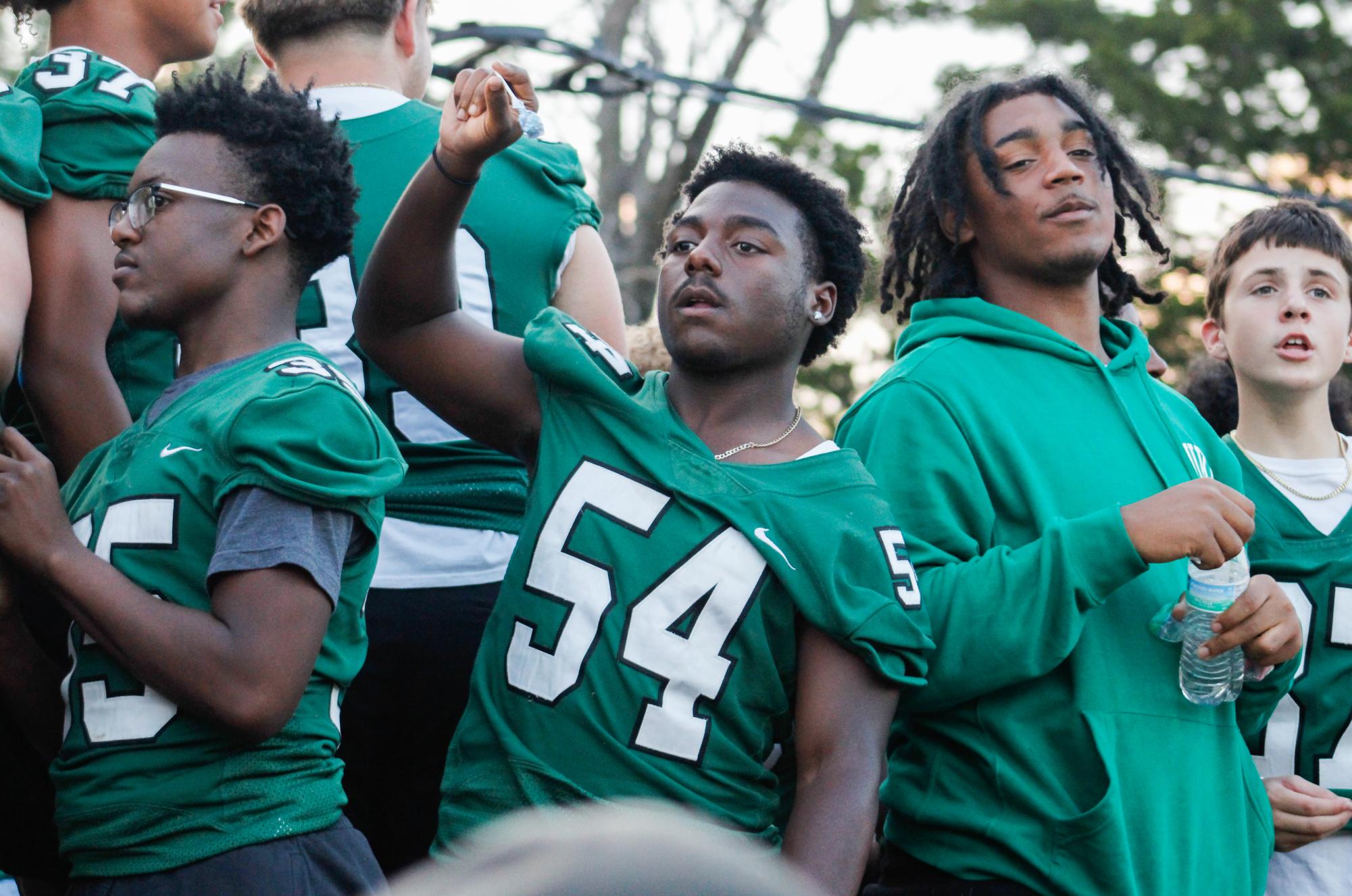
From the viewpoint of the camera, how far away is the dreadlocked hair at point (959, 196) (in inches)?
138

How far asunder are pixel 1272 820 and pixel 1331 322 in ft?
4.67

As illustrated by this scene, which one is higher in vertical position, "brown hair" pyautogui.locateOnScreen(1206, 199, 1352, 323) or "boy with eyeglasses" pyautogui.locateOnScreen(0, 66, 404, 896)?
"brown hair" pyautogui.locateOnScreen(1206, 199, 1352, 323)

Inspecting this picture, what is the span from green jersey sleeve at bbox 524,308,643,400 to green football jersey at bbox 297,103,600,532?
0.23m

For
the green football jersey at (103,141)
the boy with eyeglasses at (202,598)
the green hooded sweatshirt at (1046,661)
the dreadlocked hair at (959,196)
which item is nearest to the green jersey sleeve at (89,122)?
the green football jersey at (103,141)

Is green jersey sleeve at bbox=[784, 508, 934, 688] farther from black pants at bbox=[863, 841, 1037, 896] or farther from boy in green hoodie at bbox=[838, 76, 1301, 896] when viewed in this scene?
black pants at bbox=[863, 841, 1037, 896]

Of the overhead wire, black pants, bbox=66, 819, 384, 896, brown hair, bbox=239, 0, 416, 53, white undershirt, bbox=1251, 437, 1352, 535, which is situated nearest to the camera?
black pants, bbox=66, 819, 384, 896

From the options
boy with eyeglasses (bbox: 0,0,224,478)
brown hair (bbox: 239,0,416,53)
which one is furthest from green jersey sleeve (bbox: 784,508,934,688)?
brown hair (bbox: 239,0,416,53)

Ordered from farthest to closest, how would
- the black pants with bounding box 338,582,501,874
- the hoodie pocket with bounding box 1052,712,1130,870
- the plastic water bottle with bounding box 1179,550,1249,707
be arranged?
the black pants with bounding box 338,582,501,874, the plastic water bottle with bounding box 1179,550,1249,707, the hoodie pocket with bounding box 1052,712,1130,870

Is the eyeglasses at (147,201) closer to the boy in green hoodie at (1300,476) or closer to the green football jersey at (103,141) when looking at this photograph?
the green football jersey at (103,141)

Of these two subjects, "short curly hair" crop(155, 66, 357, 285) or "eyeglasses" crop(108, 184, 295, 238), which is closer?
"eyeglasses" crop(108, 184, 295, 238)

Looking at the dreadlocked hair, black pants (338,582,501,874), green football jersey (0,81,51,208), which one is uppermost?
the dreadlocked hair

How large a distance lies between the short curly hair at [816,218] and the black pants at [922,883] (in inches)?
39.6

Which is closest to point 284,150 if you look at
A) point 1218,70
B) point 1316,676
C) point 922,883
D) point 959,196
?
point 959,196

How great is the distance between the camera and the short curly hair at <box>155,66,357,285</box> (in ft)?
9.09
